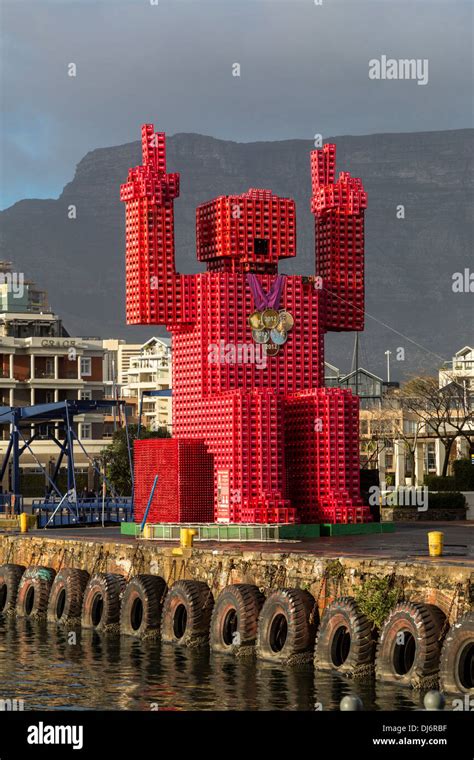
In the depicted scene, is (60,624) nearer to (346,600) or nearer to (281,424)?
(281,424)

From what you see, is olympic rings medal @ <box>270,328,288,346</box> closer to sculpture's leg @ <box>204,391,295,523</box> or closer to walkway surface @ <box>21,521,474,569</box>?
sculpture's leg @ <box>204,391,295,523</box>

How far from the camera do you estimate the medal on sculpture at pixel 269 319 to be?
59.7m

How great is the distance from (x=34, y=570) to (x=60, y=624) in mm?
4163

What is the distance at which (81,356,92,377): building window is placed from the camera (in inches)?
6043

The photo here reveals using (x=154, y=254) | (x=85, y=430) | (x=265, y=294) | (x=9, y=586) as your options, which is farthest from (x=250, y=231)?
(x=85, y=430)

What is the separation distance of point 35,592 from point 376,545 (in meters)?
12.2

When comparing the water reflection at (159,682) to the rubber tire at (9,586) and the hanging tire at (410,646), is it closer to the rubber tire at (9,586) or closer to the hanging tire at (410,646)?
the hanging tire at (410,646)

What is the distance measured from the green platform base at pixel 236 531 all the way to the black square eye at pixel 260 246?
11141mm

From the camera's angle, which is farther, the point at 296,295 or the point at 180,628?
the point at 296,295

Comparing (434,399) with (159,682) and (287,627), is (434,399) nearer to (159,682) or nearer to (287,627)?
(287,627)

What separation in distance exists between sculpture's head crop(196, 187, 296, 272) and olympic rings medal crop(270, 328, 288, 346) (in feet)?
8.85

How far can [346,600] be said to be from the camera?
37.9 metres
